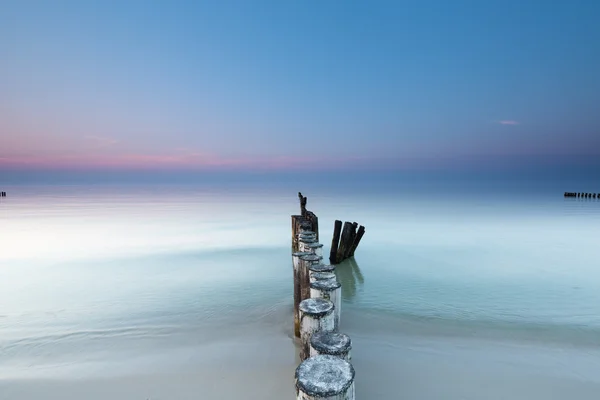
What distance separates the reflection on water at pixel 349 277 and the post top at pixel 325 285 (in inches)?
132

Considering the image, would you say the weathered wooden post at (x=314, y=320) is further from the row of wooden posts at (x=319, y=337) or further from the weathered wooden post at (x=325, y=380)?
the weathered wooden post at (x=325, y=380)

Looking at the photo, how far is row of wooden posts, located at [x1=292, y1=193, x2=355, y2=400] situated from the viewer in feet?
7.02

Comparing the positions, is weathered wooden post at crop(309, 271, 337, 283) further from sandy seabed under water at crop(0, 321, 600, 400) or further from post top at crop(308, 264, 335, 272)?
sandy seabed under water at crop(0, 321, 600, 400)

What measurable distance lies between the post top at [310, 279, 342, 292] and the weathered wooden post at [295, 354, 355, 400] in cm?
162

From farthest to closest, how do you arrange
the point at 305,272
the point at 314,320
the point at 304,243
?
the point at 304,243 < the point at 305,272 < the point at 314,320

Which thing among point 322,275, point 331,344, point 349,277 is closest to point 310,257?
point 322,275

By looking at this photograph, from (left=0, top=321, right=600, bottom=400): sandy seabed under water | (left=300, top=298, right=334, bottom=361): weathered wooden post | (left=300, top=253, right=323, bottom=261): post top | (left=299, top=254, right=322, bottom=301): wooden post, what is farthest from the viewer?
(left=300, top=253, right=323, bottom=261): post top

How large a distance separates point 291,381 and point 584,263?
38.8ft

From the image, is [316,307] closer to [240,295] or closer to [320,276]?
[320,276]

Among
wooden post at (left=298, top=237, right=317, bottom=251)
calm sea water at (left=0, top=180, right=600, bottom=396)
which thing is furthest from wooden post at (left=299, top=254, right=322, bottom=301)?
calm sea water at (left=0, top=180, right=600, bottom=396)

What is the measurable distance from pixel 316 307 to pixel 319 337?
610 mm

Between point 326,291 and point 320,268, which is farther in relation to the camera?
point 320,268

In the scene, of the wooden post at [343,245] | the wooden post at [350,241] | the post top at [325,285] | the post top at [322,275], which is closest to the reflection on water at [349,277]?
the wooden post at [343,245]

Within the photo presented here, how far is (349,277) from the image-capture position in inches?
362
